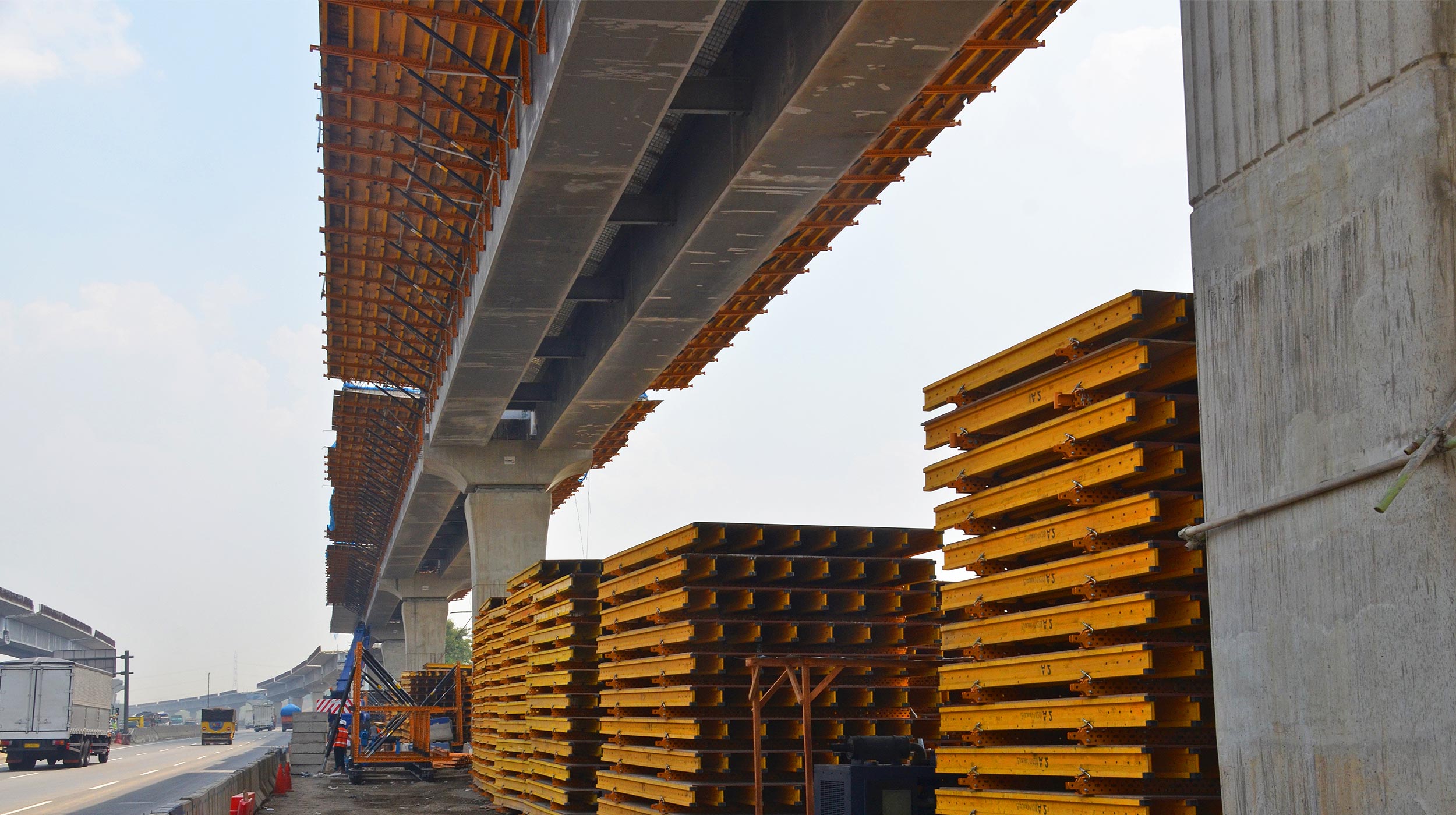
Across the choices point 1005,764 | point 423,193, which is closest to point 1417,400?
point 1005,764

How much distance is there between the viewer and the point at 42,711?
39.8 metres

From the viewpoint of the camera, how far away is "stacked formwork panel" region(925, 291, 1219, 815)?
769 cm

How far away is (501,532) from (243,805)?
12.6 metres

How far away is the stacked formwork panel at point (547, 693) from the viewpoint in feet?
61.8

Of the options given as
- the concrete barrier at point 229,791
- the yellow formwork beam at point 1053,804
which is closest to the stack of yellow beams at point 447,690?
the concrete barrier at point 229,791

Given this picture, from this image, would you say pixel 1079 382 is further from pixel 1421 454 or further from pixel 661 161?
pixel 661 161

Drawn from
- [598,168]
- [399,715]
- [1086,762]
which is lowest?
[399,715]

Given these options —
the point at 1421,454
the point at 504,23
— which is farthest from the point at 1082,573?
the point at 504,23

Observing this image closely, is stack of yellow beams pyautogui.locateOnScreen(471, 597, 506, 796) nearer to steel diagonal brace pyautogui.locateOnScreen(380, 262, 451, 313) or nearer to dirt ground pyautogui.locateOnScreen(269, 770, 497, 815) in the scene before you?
dirt ground pyautogui.locateOnScreen(269, 770, 497, 815)

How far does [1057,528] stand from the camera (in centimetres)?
847

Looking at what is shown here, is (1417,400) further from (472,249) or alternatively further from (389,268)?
(389,268)

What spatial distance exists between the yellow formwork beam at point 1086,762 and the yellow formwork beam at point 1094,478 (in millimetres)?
1518

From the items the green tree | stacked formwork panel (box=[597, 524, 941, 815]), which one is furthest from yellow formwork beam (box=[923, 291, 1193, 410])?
the green tree

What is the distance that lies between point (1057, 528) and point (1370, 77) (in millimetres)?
3572
